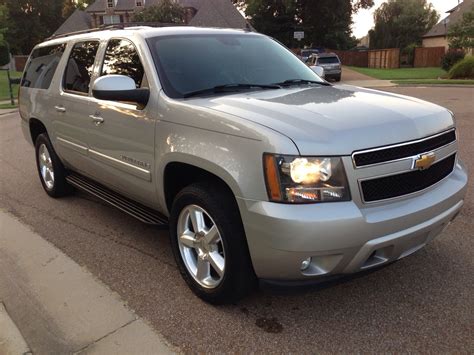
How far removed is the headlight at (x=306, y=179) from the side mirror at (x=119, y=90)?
4.42 ft

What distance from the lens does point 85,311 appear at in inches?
129

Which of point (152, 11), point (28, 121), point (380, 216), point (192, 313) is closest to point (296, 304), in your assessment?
point (192, 313)

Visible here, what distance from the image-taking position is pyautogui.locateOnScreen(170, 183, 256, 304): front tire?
2910 millimetres

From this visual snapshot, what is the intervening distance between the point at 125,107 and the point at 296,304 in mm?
2018

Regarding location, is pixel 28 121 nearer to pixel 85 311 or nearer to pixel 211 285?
pixel 85 311

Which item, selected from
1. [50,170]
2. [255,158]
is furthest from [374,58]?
[255,158]

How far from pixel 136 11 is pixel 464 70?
3785 centimetres

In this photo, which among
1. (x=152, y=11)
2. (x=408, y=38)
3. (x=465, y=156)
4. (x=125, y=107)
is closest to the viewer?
(x=125, y=107)

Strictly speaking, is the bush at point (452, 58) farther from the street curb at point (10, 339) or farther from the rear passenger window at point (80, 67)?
the street curb at point (10, 339)

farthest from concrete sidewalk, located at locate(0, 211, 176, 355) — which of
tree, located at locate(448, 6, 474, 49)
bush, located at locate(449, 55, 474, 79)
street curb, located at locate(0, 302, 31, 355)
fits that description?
tree, located at locate(448, 6, 474, 49)

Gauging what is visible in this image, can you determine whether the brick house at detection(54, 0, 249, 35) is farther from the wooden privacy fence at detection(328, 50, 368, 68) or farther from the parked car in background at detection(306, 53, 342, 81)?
the parked car in background at detection(306, 53, 342, 81)

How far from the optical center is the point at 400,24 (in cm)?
6481

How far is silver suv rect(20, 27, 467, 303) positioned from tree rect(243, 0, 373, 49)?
4785 cm

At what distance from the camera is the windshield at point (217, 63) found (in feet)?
11.9
